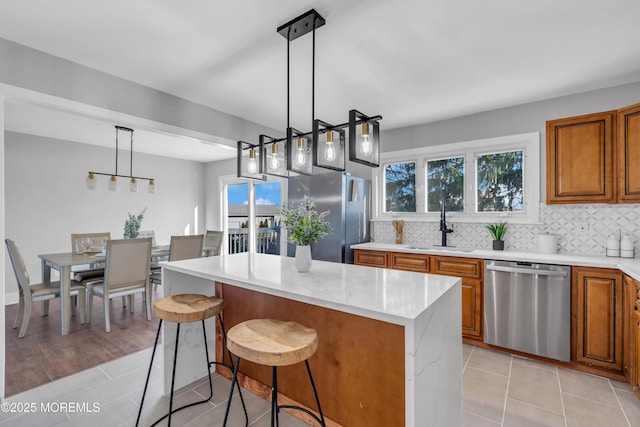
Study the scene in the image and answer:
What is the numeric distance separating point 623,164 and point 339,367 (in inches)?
109

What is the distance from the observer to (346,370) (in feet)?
5.78

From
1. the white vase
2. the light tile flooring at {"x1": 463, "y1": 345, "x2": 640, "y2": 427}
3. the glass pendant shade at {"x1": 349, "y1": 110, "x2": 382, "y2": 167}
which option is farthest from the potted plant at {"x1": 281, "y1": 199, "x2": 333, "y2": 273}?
the light tile flooring at {"x1": 463, "y1": 345, "x2": 640, "y2": 427}

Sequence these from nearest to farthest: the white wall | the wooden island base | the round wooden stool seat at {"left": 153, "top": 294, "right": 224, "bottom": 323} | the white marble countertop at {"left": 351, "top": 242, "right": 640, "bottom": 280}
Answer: the wooden island base → the round wooden stool seat at {"left": 153, "top": 294, "right": 224, "bottom": 323} → the white marble countertop at {"left": 351, "top": 242, "right": 640, "bottom": 280} → the white wall

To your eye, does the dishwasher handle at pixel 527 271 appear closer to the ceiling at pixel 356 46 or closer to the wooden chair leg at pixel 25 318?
the ceiling at pixel 356 46

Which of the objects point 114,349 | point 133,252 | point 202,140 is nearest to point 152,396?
point 114,349

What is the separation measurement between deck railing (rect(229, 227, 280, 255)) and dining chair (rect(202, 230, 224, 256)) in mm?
890

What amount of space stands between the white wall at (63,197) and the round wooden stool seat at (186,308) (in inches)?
169

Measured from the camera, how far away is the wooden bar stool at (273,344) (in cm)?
125

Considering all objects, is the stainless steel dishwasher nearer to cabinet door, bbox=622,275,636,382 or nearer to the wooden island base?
cabinet door, bbox=622,275,636,382

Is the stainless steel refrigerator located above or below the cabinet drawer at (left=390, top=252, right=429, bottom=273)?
above

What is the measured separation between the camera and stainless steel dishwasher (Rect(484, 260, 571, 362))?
2562 millimetres

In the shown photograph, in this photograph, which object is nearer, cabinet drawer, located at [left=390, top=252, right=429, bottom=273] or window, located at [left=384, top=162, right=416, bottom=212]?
cabinet drawer, located at [left=390, top=252, right=429, bottom=273]

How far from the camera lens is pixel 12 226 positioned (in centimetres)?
446


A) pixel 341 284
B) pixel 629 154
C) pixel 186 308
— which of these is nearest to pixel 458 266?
pixel 629 154
